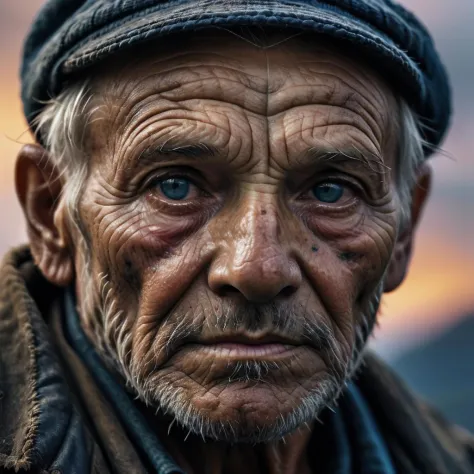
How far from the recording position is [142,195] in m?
2.11

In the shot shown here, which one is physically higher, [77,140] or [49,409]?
[77,140]

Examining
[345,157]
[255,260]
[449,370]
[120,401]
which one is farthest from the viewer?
[449,370]

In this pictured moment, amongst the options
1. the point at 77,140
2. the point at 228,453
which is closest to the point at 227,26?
the point at 77,140

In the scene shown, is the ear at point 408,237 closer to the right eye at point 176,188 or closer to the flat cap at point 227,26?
the flat cap at point 227,26

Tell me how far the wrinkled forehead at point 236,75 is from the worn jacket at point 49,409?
0.57 metres

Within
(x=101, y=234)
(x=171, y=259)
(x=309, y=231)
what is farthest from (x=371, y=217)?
(x=101, y=234)

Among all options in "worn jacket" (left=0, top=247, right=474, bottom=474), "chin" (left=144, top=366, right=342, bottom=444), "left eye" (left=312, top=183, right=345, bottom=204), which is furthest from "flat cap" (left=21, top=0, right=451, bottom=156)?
"chin" (left=144, top=366, right=342, bottom=444)

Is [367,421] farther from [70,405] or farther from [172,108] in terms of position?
[172,108]

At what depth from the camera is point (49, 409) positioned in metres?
1.95

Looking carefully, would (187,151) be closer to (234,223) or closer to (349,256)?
(234,223)

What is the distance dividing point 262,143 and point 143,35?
0.40 m

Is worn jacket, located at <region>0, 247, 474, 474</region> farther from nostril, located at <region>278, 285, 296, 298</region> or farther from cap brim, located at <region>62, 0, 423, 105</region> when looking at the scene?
cap brim, located at <region>62, 0, 423, 105</region>

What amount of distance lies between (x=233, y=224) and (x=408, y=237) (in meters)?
0.83

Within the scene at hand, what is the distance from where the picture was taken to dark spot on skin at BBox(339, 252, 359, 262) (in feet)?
6.97
